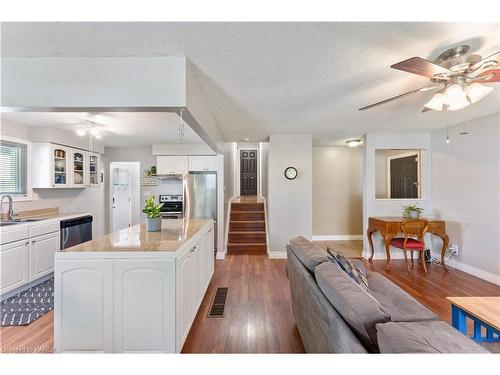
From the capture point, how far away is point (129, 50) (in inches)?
67.2

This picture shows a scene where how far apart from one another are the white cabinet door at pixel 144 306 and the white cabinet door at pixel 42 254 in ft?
7.78

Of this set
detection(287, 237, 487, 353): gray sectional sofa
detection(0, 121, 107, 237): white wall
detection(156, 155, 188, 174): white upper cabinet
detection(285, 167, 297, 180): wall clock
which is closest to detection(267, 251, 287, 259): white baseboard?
detection(285, 167, 297, 180): wall clock

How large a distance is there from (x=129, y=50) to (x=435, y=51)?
226 cm

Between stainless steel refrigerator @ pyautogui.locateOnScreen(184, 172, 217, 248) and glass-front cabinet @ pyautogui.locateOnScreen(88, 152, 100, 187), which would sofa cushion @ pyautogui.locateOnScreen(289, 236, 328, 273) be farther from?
glass-front cabinet @ pyautogui.locateOnScreen(88, 152, 100, 187)

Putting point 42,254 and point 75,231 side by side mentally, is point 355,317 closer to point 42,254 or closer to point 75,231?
point 42,254

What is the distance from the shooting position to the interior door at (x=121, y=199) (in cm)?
557

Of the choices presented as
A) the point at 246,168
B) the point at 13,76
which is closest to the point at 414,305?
the point at 13,76

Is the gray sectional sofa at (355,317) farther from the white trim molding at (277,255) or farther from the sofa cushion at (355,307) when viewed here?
the white trim molding at (277,255)

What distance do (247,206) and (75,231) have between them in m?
3.65

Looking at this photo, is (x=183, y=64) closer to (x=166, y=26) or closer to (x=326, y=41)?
(x=166, y=26)

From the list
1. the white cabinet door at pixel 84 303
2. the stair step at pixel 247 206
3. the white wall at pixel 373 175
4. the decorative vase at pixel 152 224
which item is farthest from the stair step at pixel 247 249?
the white cabinet door at pixel 84 303

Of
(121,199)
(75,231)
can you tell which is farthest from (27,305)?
(121,199)

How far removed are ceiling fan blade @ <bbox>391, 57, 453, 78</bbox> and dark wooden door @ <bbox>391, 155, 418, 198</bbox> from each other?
11.3 ft

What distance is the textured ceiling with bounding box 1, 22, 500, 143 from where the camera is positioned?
149 cm
